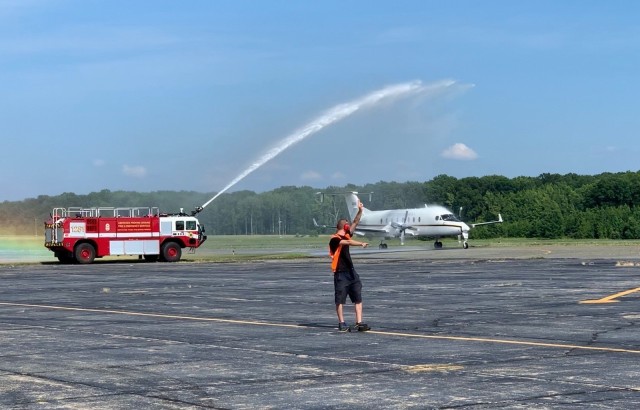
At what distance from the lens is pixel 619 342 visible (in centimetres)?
1708

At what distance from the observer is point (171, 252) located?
63.8m

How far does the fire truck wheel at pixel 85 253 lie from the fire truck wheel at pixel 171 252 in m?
4.41

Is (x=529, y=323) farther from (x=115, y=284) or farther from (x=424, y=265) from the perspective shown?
(x=424, y=265)

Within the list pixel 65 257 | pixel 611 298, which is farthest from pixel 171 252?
pixel 611 298

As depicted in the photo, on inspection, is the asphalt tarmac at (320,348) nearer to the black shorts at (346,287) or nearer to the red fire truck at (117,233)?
the black shorts at (346,287)

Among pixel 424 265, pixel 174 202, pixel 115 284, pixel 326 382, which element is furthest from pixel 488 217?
pixel 326 382

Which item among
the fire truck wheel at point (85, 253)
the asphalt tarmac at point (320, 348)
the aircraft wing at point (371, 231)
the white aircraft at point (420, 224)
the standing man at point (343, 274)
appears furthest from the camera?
the aircraft wing at point (371, 231)

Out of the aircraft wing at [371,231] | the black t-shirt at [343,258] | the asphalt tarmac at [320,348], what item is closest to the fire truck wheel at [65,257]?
the asphalt tarmac at [320,348]

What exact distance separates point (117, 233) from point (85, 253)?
236 cm

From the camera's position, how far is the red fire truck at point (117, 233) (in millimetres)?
62188

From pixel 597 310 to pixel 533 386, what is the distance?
11535mm

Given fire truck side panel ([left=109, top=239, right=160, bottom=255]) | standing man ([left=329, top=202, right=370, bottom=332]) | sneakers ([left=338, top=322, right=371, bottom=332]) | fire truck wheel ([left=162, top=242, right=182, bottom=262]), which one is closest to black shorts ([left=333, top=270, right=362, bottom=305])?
standing man ([left=329, top=202, right=370, bottom=332])

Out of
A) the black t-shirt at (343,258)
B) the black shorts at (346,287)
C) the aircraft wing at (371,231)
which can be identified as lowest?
the black shorts at (346,287)

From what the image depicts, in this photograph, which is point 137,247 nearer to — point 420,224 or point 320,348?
point 420,224
